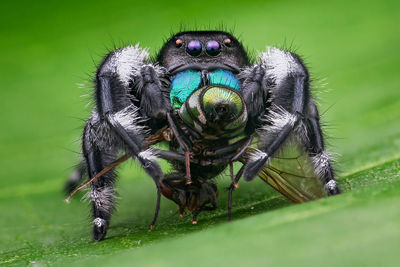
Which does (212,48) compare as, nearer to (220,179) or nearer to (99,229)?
(220,179)

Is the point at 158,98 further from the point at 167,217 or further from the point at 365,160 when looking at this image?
the point at 365,160

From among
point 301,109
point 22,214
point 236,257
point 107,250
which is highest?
point 301,109

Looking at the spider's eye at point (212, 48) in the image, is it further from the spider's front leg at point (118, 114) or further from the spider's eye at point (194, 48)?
the spider's front leg at point (118, 114)

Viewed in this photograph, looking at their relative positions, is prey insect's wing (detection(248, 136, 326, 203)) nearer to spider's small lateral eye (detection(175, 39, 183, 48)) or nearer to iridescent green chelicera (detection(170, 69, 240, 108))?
iridescent green chelicera (detection(170, 69, 240, 108))

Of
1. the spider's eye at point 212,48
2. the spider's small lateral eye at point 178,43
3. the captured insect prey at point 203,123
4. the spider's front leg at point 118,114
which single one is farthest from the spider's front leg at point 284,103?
the spider's front leg at point 118,114

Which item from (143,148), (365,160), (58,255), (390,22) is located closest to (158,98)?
(143,148)

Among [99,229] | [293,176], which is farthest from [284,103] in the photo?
[99,229]

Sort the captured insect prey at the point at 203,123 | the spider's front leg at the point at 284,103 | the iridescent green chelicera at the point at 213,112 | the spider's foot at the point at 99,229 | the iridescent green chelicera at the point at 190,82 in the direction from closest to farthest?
the iridescent green chelicera at the point at 213,112 < the captured insect prey at the point at 203,123 < the spider's front leg at the point at 284,103 < the iridescent green chelicera at the point at 190,82 < the spider's foot at the point at 99,229
